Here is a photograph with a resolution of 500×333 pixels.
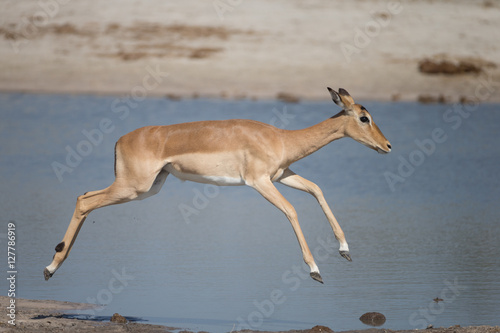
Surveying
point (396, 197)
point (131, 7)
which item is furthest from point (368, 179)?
A: point (131, 7)

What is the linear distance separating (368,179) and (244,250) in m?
5.96

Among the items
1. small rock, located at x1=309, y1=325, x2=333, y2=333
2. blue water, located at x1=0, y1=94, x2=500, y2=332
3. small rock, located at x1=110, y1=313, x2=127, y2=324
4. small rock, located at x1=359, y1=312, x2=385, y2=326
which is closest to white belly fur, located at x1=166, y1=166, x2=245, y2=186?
blue water, located at x1=0, y1=94, x2=500, y2=332

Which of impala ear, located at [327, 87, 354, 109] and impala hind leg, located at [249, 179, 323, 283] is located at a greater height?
impala ear, located at [327, 87, 354, 109]

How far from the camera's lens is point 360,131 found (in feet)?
29.5

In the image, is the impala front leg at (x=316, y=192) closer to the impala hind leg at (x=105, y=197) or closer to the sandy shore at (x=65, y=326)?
the sandy shore at (x=65, y=326)

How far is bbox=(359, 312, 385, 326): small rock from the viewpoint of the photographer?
8102mm

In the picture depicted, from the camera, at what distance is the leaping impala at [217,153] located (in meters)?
9.01

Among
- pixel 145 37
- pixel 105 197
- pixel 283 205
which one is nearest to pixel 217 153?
pixel 283 205

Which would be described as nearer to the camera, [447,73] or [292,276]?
[292,276]

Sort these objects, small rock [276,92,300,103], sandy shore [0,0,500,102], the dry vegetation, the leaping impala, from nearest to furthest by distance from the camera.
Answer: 1. the leaping impala
2. small rock [276,92,300,103]
3. sandy shore [0,0,500,102]
4. the dry vegetation

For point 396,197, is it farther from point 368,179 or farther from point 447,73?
point 447,73

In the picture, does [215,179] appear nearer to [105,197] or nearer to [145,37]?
[105,197]

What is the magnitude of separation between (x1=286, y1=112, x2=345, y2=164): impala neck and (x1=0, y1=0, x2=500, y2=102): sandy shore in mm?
17041

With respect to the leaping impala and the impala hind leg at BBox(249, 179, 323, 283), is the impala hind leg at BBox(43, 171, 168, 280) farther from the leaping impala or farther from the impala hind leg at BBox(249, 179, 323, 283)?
the impala hind leg at BBox(249, 179, 323, 283)
